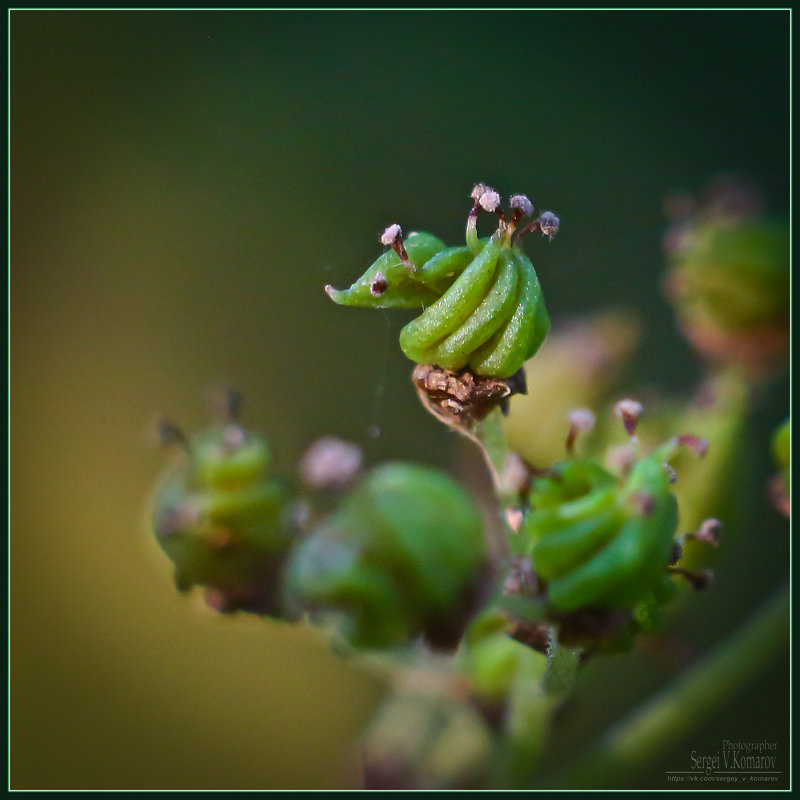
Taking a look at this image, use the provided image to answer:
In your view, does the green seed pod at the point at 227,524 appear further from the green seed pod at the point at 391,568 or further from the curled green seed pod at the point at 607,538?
the curled green seed pod at the point at 607,538

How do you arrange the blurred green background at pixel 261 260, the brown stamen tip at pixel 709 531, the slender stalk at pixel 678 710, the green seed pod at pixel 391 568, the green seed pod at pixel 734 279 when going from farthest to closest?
1. the blurred green background at pixel 261 260
2. the green seed pod at pixel 734 279
3. the slender stalk at pixel 678 710
4. the green seed pod at pixel 391 568
5. the brown stamen tip at pixel 709 531

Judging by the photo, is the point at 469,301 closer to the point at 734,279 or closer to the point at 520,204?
the point at 520,204

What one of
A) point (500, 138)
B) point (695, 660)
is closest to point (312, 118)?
point (500, 138)

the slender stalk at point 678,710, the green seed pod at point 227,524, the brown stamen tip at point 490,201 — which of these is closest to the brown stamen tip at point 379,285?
the brown stamen tip at point 490,201

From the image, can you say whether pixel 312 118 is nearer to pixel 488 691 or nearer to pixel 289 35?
pixel 289 35

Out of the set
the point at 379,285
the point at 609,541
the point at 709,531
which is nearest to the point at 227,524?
the point at 379,285

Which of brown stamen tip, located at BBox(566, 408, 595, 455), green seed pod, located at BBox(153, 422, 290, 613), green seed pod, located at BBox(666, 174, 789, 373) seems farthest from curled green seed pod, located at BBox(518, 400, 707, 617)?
green seed pod, located at BBox(666, 174, 789, 373)

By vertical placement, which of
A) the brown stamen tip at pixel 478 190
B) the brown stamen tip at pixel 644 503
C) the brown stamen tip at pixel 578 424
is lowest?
the brown stamen tip at pixel 644 503
